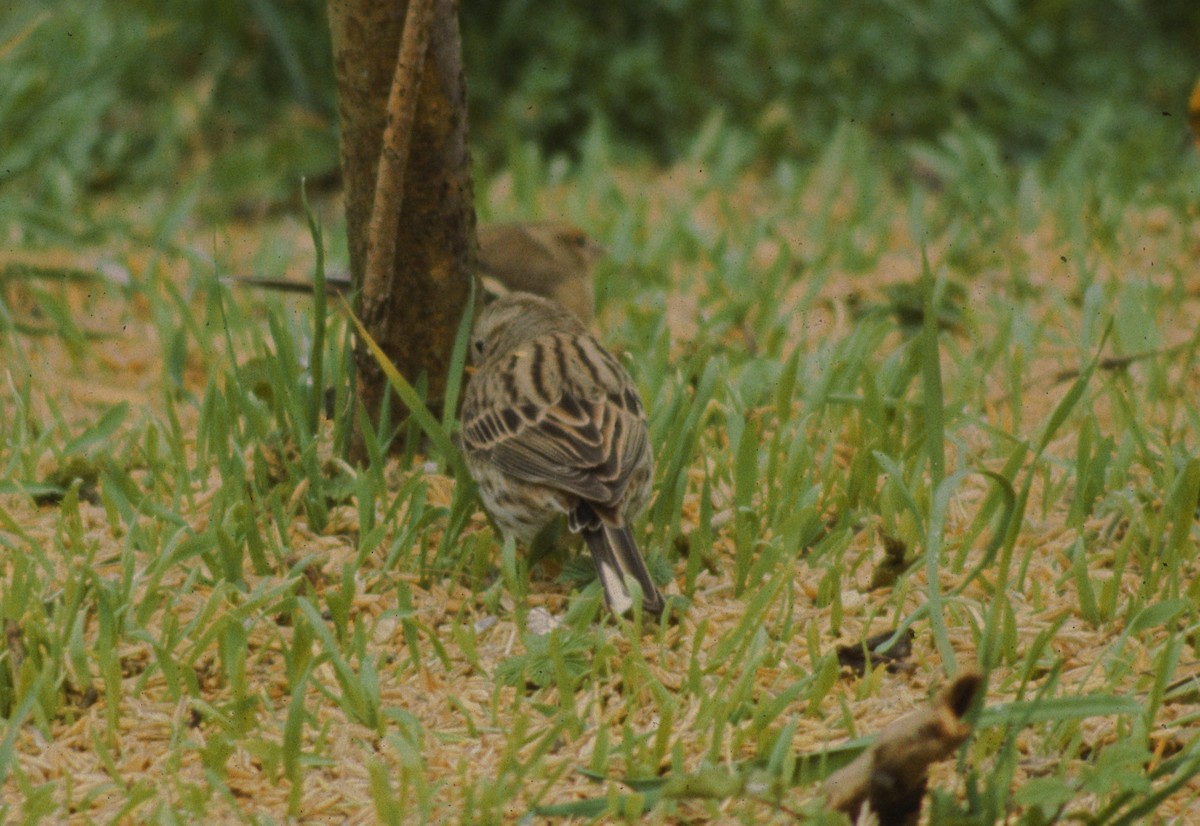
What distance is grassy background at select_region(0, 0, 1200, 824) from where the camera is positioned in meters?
3.19

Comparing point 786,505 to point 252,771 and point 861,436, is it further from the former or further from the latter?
point 252,771

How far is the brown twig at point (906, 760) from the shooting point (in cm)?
265

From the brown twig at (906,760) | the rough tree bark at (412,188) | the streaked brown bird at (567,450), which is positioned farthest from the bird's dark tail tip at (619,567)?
the brown twig at (906,760)

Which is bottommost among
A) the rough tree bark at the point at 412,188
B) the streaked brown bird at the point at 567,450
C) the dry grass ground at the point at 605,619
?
the dry grass ground at the point at 605,619

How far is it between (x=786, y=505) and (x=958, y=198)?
3.09 meters

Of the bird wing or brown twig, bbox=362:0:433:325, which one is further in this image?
brown twig, bbox=362:0:433:325

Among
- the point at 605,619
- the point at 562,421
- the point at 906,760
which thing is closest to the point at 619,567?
the point at 605,619

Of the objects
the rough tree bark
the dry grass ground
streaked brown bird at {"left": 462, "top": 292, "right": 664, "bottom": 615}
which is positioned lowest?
the dry grass ground

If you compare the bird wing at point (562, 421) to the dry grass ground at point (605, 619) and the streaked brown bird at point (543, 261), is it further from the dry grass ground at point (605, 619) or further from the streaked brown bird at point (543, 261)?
the streaked brown bird at point (543, 261)

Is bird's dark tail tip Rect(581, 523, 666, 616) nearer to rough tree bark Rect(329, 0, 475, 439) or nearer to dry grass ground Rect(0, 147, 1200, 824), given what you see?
dry grass ground Rect(0, 147, 1200, 824)

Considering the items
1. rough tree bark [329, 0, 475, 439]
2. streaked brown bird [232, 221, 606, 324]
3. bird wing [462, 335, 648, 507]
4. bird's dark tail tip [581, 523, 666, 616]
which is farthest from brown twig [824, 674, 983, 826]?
streaked brown bird [232, 221, 606, 324]

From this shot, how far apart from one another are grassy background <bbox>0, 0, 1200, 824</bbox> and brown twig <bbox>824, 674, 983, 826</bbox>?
0.46 ft

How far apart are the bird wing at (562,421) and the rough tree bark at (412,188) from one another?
23cm

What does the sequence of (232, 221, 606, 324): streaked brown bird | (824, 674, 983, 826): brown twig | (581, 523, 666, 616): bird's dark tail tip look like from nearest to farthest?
(824, 674, 983, 826): brown twig < (581, 523, 666, 616): bird's dark tail tip < (232, 221, 606, 324): streaked brown bird
